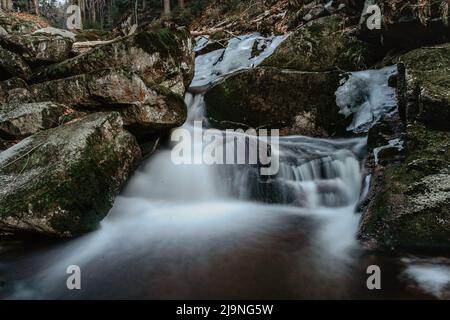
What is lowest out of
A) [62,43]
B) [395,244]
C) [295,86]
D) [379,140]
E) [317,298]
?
[317,298]

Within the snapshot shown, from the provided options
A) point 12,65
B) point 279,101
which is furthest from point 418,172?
point 12,65

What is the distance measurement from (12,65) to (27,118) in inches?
63.8

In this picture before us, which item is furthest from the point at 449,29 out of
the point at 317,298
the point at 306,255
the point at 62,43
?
the point at 62,43

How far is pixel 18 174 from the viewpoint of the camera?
429 centimetres

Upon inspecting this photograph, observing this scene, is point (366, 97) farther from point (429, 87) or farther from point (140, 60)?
point (140, 60)

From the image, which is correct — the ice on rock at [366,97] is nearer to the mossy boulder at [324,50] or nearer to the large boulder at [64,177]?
the mossy boulder at [324,50]

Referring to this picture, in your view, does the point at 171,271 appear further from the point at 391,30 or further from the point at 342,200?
the point at 391,30

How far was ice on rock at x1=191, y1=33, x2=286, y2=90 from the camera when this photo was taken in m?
9.71

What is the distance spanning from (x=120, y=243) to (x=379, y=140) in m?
4.44

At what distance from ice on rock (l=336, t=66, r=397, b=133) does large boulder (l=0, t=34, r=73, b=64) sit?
235 inches

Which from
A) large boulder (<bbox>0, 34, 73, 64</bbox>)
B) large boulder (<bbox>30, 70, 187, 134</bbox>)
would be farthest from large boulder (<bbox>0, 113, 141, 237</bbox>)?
large boulder (<bbox>0, 34, 73, 64</bbox>)

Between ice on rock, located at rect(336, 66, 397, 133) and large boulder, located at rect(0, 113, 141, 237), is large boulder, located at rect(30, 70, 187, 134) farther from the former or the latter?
ice on rock, located at rect(336, 66, 397, 133)

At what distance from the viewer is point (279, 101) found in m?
7.66

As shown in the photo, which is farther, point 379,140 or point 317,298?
point 379,140
